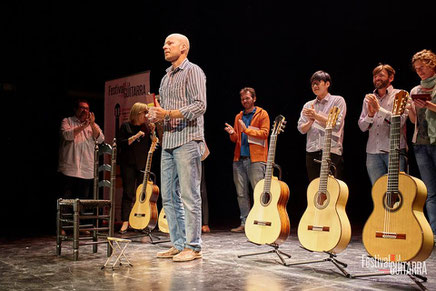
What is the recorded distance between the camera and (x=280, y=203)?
3.53 meters

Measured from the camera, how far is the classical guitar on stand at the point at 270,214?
Result: 3.44 m

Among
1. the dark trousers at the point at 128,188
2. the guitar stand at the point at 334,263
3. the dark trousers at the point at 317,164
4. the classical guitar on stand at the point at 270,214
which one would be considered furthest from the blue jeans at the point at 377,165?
the dark trousers at the point at 128,188

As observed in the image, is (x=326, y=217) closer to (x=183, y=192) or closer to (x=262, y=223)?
(x=262, y=223)

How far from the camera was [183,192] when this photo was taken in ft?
10.9

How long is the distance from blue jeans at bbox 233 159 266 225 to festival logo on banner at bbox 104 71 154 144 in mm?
1768

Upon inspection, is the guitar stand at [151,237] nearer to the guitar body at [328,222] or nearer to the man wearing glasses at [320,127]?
the man wearing glasses at [320,127]

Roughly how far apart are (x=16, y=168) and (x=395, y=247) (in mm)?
6638

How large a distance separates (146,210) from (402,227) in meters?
3.08

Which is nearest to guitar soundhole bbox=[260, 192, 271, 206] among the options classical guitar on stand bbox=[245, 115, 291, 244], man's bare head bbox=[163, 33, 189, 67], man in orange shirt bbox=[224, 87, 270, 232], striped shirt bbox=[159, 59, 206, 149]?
classical guitar on stand bbox=[245, 115, 291, 244]

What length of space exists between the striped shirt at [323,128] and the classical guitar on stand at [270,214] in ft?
1.24

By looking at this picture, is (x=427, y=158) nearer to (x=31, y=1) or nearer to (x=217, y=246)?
(x=217, y=246)

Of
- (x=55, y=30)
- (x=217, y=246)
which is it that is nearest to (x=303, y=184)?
(x=217, y=246)

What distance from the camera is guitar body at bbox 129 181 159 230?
4.93 metres

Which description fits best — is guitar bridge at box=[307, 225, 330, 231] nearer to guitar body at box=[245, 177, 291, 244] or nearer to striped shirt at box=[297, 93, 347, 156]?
guitar body at box=[245, 177, 291, 244]
